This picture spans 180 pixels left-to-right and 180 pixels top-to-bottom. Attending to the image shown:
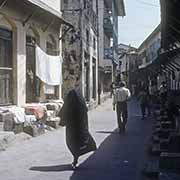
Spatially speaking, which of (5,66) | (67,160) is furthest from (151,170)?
(5,66)

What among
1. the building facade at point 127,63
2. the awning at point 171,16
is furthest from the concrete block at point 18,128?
the building facade at point 127,63

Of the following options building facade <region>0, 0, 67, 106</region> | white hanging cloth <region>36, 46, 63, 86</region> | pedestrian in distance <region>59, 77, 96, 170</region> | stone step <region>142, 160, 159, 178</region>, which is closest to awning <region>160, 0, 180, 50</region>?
pedestrian in distance <region>59, 77, 96, 170</region>

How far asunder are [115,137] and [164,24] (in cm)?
593

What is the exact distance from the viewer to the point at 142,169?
1051 centimetres

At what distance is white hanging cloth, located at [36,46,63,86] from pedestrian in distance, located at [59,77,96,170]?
906 cm

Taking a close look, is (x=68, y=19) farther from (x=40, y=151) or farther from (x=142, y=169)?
(x=142, y=169)

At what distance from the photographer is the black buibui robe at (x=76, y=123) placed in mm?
10914

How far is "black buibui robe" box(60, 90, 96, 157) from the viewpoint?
1091cm

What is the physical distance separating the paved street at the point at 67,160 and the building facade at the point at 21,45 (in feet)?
7.61

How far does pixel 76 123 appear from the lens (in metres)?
11.0

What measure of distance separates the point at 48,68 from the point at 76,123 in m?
10.6

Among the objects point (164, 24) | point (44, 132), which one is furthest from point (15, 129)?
point (164, 24)

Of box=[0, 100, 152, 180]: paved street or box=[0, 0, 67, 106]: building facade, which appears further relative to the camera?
box=[0, 0, 67, 106]: building facade

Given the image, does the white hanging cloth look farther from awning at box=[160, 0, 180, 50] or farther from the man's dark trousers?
awning at box=[160, 0, 180, 50]
